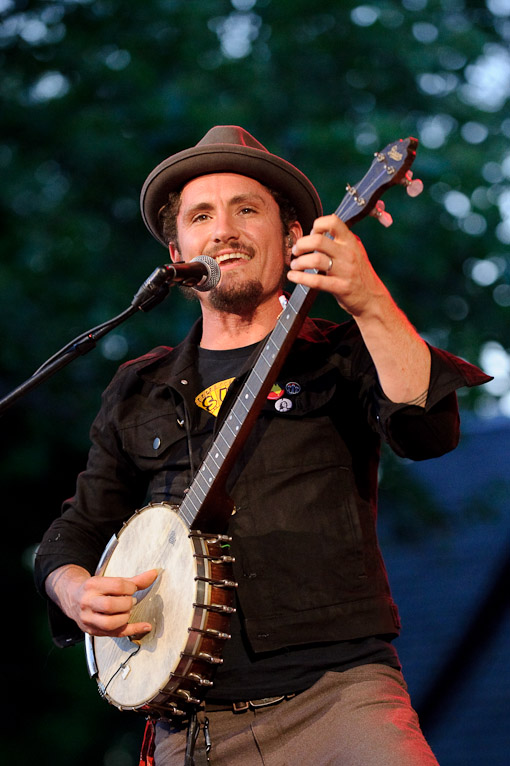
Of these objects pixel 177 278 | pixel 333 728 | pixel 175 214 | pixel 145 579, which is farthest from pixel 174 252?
pixel 333 728

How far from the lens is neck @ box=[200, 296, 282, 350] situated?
328cm

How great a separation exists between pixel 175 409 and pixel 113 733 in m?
4.09

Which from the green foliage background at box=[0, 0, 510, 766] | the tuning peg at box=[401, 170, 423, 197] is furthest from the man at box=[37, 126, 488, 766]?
the green foliage background at box=[0, 0, 510, 766]

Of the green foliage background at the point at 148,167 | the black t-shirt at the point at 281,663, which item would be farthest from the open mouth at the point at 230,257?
the green foliage background at the point at 148,167

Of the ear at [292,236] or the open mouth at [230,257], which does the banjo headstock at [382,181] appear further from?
the ear at [292,236]

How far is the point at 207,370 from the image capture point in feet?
10.5

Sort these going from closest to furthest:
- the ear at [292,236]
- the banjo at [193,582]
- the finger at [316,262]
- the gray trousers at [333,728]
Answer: the finger at [316,262], the gray trousers at [333,728], the banjo at [193,582], the ear at [292,236]

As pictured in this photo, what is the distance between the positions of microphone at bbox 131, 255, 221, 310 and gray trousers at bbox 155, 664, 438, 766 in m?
1.14

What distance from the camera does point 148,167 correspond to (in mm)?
5895

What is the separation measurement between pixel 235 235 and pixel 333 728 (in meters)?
1.62

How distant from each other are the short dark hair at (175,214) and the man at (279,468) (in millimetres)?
20

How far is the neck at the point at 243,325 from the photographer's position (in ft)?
10.8

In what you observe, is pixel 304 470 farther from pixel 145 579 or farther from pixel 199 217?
pixel 199 217

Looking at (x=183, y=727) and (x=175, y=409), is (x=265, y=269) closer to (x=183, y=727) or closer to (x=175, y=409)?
(x=175, y=409)
